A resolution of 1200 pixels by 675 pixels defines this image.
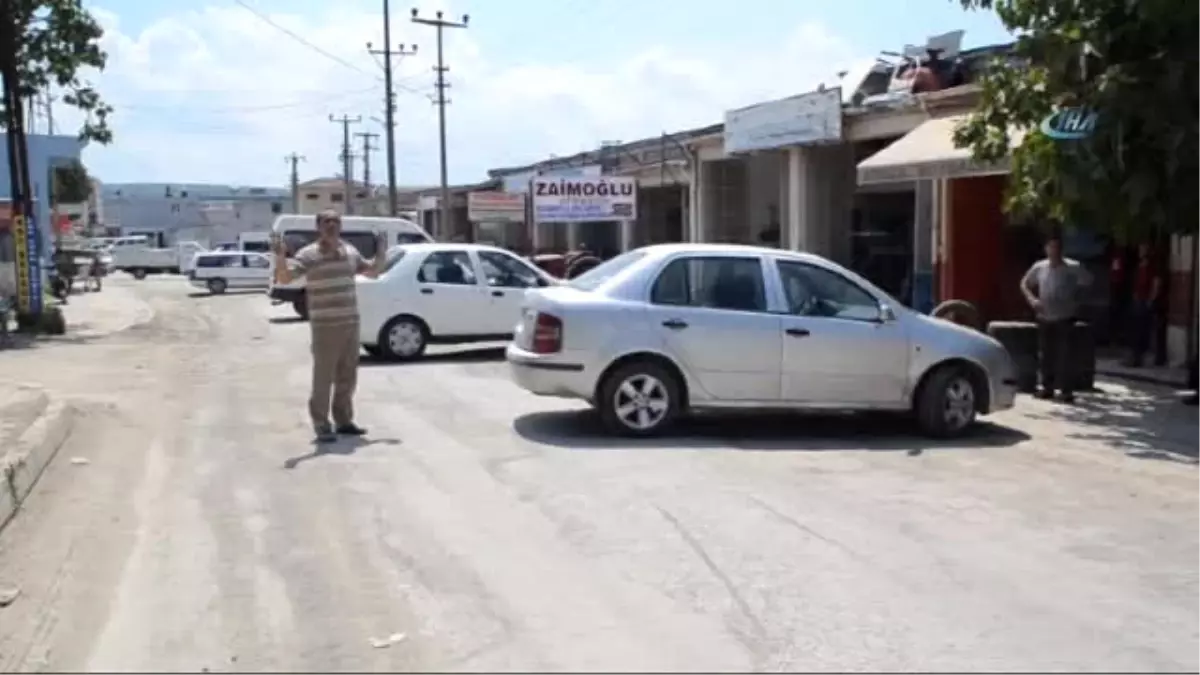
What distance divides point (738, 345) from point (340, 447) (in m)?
3.40

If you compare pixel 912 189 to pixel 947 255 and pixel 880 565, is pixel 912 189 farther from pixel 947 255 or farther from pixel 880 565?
pixel 880 565

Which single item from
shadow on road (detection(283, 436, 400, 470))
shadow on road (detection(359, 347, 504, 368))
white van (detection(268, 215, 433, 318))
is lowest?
shadow on road (detection(359, 347, 504, 368))

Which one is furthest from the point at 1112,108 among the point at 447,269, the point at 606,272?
the point at 447,269

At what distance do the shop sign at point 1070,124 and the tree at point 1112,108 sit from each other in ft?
0.20

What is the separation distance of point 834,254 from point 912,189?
2.06 metres

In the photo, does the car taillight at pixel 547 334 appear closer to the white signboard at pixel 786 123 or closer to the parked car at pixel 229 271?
the white signboard at pixel 786 123

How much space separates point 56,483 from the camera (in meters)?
9.77

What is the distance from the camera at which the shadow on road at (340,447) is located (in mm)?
10344

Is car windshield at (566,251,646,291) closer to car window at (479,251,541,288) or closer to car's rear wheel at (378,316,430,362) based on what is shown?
car's rear wheel at (378,316,430,362)

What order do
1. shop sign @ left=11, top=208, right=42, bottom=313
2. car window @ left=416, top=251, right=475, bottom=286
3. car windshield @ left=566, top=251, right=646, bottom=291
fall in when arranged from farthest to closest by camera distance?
1. shop sign @ left=11, top=208, right=42, bottom=313
2. car window @ left=416, top=251, right=475, bottom=286
3. car windshield @ left=566, top=251, right=646, bottom=291

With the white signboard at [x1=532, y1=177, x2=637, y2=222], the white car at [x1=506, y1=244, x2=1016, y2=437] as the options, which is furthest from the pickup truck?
the white car at [x1=506, y1=244, x2=1016, y2=437]

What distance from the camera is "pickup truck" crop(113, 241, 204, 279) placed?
250 ft

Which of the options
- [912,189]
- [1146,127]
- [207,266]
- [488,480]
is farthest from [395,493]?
[207,266]

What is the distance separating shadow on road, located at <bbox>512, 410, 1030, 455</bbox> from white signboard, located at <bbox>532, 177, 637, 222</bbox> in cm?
1806
